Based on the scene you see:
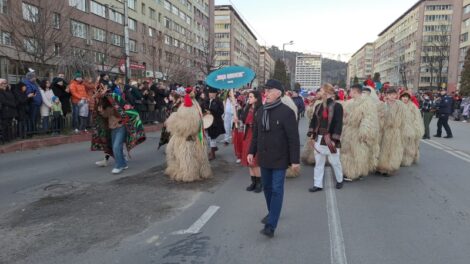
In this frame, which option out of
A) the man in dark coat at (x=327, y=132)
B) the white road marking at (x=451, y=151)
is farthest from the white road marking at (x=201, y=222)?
the white road marking at (x=451, y=151)

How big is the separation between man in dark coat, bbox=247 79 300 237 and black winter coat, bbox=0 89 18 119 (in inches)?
325

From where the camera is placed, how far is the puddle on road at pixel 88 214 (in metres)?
4.07

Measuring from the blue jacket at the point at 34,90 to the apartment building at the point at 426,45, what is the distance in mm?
72494

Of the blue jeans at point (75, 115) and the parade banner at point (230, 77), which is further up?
the parade banner at point (230, 77)

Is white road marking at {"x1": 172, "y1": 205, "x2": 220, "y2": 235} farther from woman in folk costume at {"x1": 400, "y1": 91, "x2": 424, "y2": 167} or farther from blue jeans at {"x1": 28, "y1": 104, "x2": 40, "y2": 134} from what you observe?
blue jeans at {"x1": 28, "y1": 104, "x2": 40, "y2": 134}

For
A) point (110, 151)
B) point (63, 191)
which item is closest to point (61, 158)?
point (110, 151)

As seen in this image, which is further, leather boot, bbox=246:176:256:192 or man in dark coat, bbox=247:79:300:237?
leather boot, bbox=246:176:256:192

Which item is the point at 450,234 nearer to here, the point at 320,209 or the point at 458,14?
the point at 320,209

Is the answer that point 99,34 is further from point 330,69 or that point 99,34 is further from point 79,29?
point 330,69

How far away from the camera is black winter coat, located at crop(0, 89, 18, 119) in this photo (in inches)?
377

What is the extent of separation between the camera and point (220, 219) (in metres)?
4.92

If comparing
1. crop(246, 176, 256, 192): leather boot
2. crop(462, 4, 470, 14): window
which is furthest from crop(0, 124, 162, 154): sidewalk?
crop(462, 4, 470, 14): window

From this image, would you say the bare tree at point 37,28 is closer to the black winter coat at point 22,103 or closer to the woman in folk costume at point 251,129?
the black winter coat at point 22,103

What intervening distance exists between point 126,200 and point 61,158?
4248 mm
